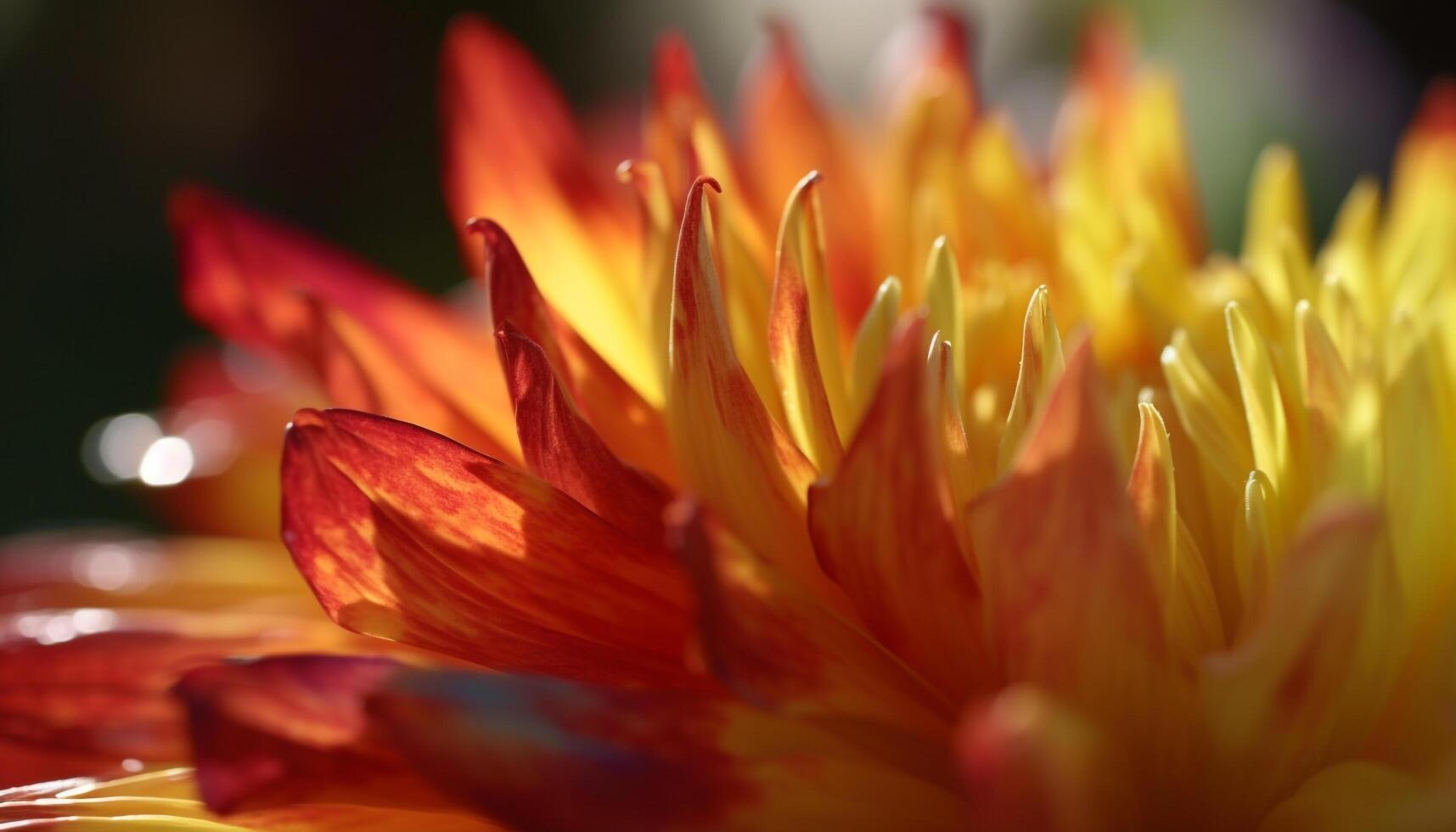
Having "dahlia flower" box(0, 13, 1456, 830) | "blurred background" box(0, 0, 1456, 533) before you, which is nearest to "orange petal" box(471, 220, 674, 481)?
"dahlia flower" box(0, 13, 1456, 830)

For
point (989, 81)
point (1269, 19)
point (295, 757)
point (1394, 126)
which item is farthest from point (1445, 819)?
point (989, 81)

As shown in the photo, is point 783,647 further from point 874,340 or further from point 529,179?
point 529,179

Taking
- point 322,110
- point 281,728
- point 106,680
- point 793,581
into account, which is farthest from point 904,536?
point 322,110

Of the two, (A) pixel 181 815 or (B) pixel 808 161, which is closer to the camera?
(A) pixel 181 815

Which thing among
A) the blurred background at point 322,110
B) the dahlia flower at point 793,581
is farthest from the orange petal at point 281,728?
the blurred background at point 322,110

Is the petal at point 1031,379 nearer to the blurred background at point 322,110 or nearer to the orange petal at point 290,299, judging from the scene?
the orange petal at point 290,299

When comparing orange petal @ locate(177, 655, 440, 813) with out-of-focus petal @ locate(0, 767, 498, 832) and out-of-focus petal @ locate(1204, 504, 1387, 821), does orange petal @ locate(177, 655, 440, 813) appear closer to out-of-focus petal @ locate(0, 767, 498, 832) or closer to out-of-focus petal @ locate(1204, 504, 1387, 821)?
out-of-focus petal @ locate(0, 767, 498, 832)

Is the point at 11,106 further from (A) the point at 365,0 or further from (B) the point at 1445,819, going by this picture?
(B) the point at 1445,819

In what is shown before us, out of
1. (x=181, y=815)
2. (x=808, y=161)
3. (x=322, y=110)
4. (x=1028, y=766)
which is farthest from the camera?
(x=322, y=110)
